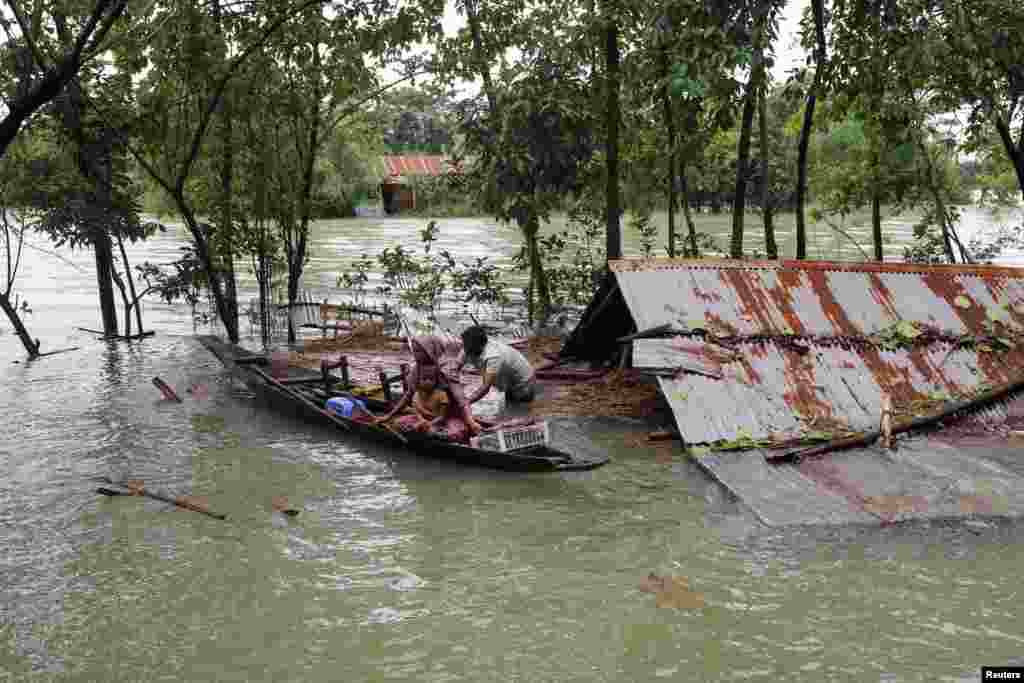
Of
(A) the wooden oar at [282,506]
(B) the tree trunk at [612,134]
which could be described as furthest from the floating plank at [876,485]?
(B) the tree trunk at [612,134]

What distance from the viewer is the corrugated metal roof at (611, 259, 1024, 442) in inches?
335

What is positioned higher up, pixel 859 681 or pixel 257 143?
pixel 257 143

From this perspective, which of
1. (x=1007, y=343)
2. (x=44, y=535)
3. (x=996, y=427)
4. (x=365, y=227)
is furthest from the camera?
(x=365, y=227)

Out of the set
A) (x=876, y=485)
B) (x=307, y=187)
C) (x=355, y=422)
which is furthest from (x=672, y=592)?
(x=307, y=187)

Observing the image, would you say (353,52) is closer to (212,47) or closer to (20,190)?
(212,47)

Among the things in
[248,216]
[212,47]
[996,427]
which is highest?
[212,47]

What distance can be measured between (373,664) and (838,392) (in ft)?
17.7

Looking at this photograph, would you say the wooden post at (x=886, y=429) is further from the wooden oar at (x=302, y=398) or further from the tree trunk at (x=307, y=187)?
the tree trunk at (x=307, y=187)

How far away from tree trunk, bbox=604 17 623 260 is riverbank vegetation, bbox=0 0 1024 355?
33mm

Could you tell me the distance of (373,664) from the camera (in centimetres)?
520

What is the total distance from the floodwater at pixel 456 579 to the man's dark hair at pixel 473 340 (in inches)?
50.4

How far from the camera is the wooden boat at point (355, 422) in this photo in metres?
7.96

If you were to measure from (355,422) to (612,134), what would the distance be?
675 cm

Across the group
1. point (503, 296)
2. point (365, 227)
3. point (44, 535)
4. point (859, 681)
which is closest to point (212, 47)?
point (503, 296)
